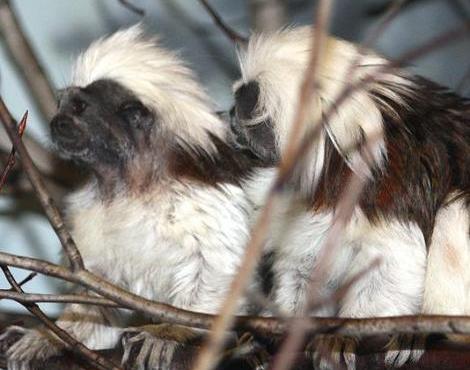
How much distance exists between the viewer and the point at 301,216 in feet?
8.23

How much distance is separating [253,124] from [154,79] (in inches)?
11.1

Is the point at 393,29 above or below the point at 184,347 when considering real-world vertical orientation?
above

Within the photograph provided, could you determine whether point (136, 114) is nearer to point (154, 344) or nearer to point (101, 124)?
point (101, 124)

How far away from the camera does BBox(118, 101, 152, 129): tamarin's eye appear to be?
8.34ft

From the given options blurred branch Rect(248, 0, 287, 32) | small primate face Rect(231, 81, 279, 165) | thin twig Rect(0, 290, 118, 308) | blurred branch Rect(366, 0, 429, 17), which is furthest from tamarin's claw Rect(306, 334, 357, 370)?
blurred branch Rect(366, 0, 429, 17)

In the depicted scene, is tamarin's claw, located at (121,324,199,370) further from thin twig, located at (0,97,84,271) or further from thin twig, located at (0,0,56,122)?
thin twig, located at (0,0,56,122)

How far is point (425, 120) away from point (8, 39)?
52.7 inches

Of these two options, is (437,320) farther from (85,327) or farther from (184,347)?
(85,327)

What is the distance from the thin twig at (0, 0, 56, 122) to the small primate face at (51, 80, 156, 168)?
55 cm

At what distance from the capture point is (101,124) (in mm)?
2510

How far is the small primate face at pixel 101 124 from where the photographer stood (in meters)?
2.47

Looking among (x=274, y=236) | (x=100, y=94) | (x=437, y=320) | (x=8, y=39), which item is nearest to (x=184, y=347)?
(x=274, y=236)

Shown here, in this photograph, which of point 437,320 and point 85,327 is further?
point 85,327

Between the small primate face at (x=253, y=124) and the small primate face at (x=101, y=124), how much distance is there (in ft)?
0.73
